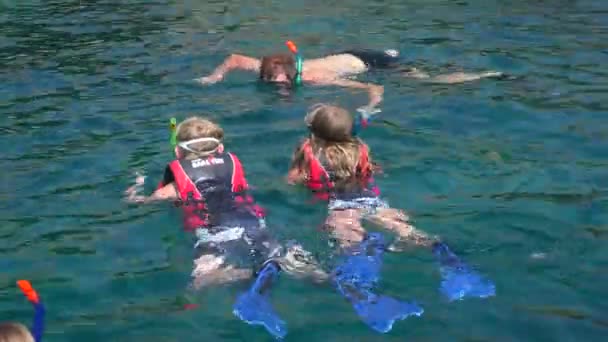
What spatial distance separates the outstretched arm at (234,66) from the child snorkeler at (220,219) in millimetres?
4374

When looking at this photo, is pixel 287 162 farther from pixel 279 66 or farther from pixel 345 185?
pixel 279 66

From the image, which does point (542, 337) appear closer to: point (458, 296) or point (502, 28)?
point (458, 296)

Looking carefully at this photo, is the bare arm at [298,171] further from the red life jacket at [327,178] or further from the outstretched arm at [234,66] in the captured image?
the outstretched arm at [234,66]

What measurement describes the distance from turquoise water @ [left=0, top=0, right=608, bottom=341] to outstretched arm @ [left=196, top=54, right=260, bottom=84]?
15cm

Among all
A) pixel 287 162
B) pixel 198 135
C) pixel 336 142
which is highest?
pixel 198 135

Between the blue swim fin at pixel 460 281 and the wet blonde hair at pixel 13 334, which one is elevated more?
the wet blonde hair at pixel 13 334

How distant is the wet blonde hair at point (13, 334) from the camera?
351cm

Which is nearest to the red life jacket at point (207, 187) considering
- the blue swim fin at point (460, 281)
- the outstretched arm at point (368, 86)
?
the blue swim fin at point (460, 281)

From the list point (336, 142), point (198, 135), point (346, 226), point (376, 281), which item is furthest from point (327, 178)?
point (376, 281)

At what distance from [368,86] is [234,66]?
1931 millimetres

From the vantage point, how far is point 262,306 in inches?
207

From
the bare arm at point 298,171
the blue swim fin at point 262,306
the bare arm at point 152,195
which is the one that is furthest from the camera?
the bare arm at point 298,171

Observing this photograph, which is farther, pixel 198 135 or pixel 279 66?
pixel 279 66

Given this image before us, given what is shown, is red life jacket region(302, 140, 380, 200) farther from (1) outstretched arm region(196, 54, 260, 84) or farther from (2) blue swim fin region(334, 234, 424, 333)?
(1) outstretched arm region(196, 54, 260, 84)
